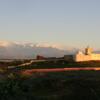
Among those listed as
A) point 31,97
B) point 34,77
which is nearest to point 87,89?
point 31,97

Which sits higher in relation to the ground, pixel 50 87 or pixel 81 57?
pixel 81 57

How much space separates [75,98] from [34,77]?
56.0 ft

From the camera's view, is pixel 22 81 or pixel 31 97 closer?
pixel 31 97

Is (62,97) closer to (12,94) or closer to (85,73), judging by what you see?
(12,94)

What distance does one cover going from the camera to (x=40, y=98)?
171 ft

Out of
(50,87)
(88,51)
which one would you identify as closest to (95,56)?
(88,51)

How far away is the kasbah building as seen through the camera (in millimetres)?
116125

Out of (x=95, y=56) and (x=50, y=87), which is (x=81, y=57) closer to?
(x=95, y=56)

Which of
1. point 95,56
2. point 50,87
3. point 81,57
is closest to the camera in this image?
point 50,87

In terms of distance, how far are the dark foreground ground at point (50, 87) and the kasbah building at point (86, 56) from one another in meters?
43.5

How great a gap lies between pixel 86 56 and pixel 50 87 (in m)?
59.1

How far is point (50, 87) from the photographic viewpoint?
2360 inches

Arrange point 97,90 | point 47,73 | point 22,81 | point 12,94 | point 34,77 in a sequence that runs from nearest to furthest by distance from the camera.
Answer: point 12,94, point 97,90, point 22,81, point 34,77, point 47,73

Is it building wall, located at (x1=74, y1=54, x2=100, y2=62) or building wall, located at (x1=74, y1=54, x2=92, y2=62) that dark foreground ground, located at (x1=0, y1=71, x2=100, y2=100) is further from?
building wall, located at (x1=74, y1=54, x2=100, y2=62)
